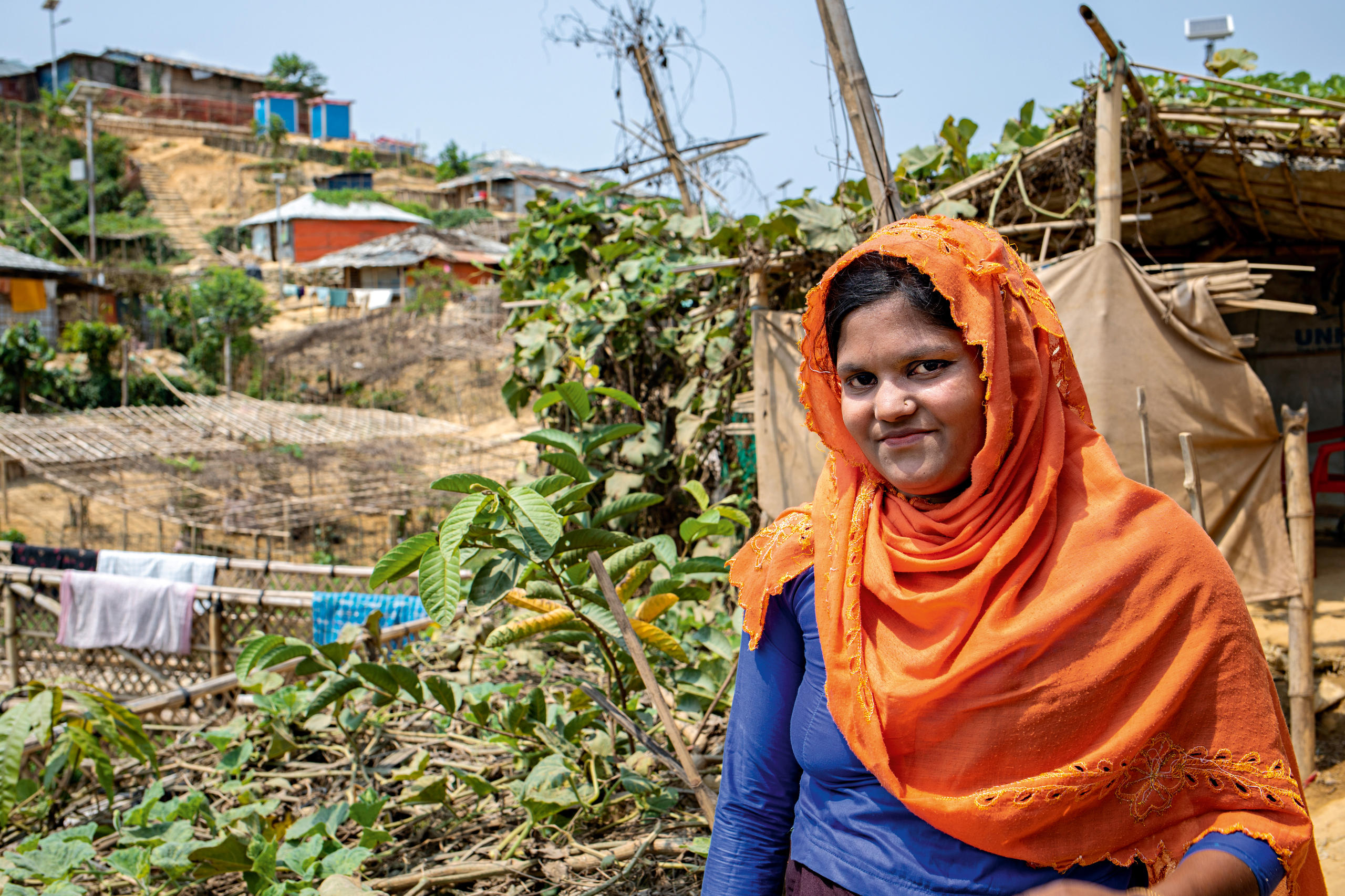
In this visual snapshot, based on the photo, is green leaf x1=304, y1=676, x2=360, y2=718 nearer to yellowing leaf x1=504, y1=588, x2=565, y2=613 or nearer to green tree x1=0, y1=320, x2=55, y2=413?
yellowing leaf x1=504, y1=588, x2=565, y2=613

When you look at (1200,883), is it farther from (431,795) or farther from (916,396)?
(431,795)

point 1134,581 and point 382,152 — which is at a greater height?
point 382,152

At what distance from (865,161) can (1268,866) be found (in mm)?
1576

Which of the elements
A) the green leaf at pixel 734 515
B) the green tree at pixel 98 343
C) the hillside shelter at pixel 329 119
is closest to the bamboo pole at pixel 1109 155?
the green leaf at pixel 734 515

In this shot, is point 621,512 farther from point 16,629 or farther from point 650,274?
point 16,629

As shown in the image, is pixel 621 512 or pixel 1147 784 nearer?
pixel 1147 784

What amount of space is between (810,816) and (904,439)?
450 mm

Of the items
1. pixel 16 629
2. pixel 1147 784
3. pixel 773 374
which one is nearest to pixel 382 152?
pixel 16 629

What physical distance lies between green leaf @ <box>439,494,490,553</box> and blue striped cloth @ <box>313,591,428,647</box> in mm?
4222

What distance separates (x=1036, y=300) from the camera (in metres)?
1.02

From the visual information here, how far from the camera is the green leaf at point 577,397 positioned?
5.93 ft

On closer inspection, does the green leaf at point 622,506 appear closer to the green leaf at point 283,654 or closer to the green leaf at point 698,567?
the green leaf at point 698,567

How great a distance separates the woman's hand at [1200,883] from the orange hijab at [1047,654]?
4cm

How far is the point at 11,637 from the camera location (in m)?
6.34
